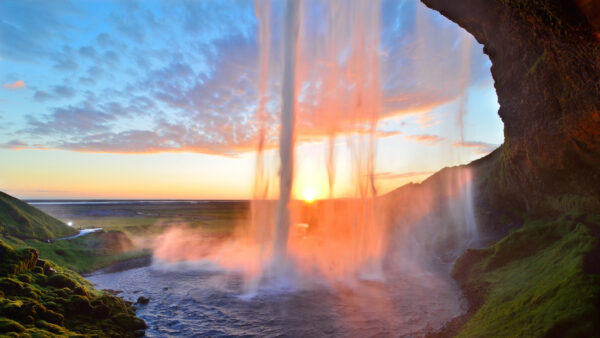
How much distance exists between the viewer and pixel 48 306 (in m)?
16.6

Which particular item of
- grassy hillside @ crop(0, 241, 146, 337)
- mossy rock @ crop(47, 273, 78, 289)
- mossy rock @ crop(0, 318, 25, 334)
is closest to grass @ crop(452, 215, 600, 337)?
grassy hillside @ crop(0, 241, 146, 337)

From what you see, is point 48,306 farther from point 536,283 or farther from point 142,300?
point 536,283

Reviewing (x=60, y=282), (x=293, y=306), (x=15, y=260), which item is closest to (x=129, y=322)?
(x=60, y=282)

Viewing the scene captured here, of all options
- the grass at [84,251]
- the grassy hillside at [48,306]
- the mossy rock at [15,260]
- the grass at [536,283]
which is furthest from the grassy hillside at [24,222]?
the grass at [536,283]

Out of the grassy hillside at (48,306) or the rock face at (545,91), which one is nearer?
the rock face at (545,91)

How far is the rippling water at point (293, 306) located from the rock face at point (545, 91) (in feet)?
47.7

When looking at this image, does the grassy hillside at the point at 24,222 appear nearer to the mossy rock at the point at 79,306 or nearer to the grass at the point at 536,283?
the mossy rock at the point at 79,306

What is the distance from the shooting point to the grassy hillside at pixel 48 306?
1403 cm

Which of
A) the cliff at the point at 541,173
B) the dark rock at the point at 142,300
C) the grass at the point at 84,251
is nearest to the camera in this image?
the cliff at the point at 541,173

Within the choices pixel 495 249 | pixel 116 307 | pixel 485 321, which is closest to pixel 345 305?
pixel 485 321

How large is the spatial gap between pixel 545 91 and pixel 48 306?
127 ft

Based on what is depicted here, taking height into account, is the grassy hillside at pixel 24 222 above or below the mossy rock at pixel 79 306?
above

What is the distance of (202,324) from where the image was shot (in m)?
21.3

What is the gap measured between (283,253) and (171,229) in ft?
174
